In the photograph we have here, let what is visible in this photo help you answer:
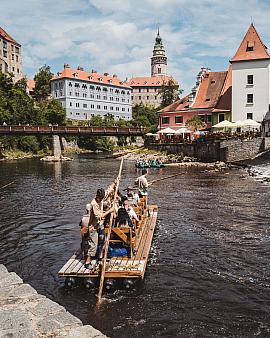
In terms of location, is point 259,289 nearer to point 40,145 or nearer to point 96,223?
point 96,223

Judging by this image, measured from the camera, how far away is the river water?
344 inches

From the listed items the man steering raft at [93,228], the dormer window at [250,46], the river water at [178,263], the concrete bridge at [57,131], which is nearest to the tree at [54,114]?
the concrete bridge at [57,131]

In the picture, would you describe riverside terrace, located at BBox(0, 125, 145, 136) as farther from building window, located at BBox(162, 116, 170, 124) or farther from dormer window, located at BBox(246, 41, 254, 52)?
dormer window, located at BBox(246, 41, 254, 52)

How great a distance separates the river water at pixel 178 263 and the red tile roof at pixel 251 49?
121 ft

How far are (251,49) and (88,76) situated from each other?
248 ft

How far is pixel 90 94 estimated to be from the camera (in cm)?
12575

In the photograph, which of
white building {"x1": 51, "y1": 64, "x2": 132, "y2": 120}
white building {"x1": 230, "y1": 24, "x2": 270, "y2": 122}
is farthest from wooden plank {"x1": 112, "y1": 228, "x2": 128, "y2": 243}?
white building {"x1": 51, "y1": 64, "x2": 132, "y2": 120}

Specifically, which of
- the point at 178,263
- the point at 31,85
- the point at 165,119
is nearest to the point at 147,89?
the point at 31,85

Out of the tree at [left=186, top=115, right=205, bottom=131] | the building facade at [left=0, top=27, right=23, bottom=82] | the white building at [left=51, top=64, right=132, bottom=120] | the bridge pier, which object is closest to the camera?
the tree at [left=186, top=115, right=205, bottom=131]

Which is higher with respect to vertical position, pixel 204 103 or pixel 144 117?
pixel 144 117

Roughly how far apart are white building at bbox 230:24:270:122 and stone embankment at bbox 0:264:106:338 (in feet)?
178

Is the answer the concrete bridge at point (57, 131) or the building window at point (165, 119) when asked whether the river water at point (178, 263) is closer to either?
the concrete bridge at point (57, 131)

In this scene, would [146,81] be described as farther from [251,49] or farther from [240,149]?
[240,149]

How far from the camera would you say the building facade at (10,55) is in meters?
111
